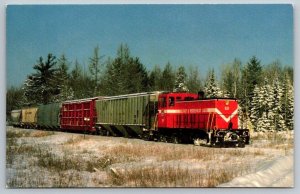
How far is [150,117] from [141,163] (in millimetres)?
1038

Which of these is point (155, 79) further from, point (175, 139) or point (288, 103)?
point (288, 103)

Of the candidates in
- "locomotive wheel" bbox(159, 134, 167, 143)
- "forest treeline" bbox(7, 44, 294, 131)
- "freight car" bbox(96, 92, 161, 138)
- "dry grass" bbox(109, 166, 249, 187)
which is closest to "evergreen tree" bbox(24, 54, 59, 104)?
"forest treeline" bbox(7, 44, 294, 131)

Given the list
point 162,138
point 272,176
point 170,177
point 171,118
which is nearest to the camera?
point 272,176

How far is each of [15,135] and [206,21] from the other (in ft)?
11.8

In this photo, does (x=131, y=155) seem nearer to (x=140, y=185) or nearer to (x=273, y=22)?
(x=140, y=185)

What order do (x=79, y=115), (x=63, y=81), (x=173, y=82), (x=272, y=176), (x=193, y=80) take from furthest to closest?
1. (x=79, y=115)
2. (x=63, y=81)
3. (x=173, y=82)
4. (x=193, y=80)
5. (x=272, y=176)

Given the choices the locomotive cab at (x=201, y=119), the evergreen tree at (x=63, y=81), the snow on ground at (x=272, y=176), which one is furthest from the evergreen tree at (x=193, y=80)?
the evergreen tree at (x=63, y=81)

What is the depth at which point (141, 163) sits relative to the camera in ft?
38.9

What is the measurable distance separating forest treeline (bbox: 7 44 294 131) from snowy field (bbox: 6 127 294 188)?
1.40 feet

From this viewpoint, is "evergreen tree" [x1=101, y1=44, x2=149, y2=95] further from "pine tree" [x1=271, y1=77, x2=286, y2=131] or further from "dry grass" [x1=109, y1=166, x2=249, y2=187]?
"pine tree" [x1=271, y1=77, x2=286, y2=131]

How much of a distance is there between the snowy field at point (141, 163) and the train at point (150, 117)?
224 millimetres

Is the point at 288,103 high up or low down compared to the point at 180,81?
down

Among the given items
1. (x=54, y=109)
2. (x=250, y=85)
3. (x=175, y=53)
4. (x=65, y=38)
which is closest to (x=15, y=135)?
(x=54, y=109)

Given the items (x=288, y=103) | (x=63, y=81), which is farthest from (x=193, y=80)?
(x=63, y=81)
